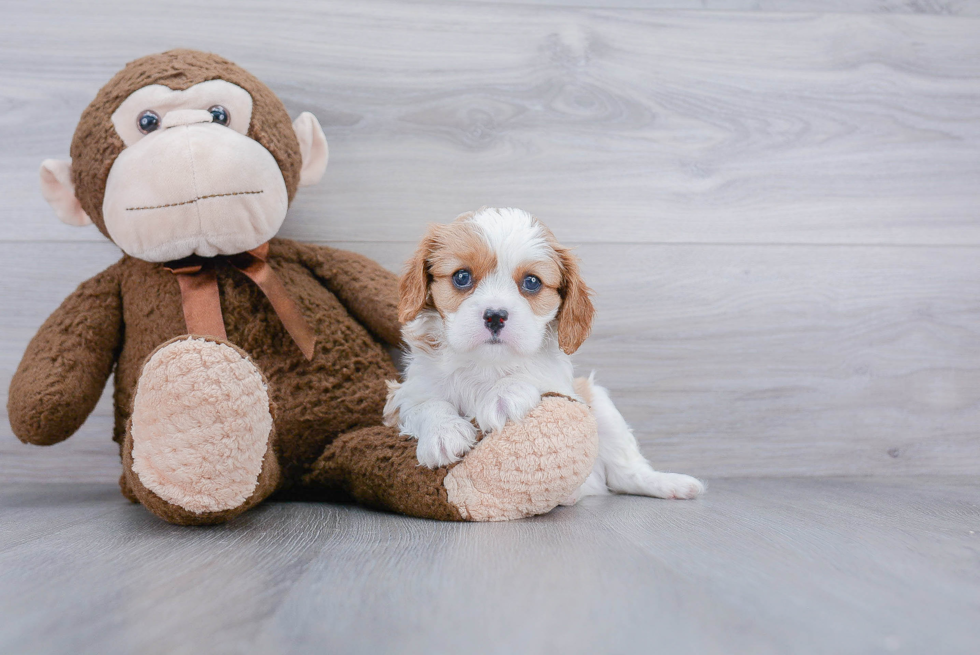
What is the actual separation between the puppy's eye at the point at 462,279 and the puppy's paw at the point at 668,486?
19.2 inches

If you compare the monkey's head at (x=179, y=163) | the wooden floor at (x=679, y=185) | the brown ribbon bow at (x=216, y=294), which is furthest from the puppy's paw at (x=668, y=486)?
the monkey's head at (x=179, y=163)

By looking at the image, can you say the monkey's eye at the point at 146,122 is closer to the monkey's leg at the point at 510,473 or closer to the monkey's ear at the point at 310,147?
the monkey's ear at the point at 310,147

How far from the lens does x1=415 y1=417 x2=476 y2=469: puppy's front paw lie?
93cm

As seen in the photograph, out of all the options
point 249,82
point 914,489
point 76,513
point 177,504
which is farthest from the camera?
point 914,489

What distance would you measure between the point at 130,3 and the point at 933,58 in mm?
1672

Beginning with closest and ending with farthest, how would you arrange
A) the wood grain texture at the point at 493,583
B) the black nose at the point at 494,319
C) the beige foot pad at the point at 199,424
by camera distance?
the wood grain texture at the point at 493,583 → the beige foot pad at the point at 199,424 → the black nose at the point at 494,319

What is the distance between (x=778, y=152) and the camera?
144cm

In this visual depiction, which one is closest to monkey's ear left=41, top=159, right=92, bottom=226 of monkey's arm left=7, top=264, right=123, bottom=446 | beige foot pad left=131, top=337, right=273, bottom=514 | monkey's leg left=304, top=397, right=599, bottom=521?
monkey's arm left=7, top=264, right=123, bottom=446

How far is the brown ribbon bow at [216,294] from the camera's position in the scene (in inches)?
42.3

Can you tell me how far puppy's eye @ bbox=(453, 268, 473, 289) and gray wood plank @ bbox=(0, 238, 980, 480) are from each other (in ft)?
1.68

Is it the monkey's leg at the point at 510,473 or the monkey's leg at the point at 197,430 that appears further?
the monkey's leg at the point at 510,473

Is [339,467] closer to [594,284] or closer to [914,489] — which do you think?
[594,284]

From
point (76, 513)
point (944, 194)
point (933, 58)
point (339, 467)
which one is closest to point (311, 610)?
point (339, 467)

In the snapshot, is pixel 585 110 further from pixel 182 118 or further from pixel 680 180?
pixel 182 118
